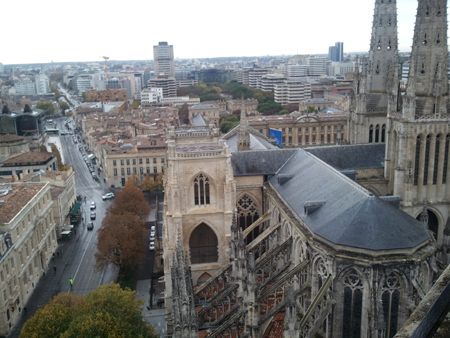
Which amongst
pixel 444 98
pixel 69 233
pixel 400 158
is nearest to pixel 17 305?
pixel 69 233

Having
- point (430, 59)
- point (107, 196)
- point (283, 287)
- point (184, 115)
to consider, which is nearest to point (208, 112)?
point (184, 115)

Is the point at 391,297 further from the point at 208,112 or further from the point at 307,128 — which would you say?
the point at 208,112

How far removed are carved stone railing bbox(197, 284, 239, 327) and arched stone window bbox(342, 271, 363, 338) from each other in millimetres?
8621

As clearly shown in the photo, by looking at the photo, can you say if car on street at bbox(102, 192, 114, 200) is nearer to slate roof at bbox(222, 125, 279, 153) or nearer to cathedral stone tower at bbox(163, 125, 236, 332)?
slate roof at bbox(222, 125, 279, 153)

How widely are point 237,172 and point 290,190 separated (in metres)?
9.37

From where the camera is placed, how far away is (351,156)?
182 ft

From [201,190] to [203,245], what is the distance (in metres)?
6.10

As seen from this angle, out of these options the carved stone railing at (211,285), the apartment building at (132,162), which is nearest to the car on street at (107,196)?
the apartment building at (132,162)

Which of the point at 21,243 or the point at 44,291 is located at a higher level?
the point at 21,243

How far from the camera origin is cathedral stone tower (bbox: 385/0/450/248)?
44875 mm

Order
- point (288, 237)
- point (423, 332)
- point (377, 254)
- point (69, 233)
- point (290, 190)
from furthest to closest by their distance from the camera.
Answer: point (69, 233), point (290, 190), point (288, 237), point (377, 254), point (423, 332)

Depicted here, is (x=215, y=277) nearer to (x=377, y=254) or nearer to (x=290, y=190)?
(x=290, y=190)

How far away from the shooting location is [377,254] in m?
29.8

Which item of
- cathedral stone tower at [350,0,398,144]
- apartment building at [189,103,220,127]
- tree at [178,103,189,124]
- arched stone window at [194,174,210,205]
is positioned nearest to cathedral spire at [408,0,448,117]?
cathedral stone tower at [350,0,398,144]
